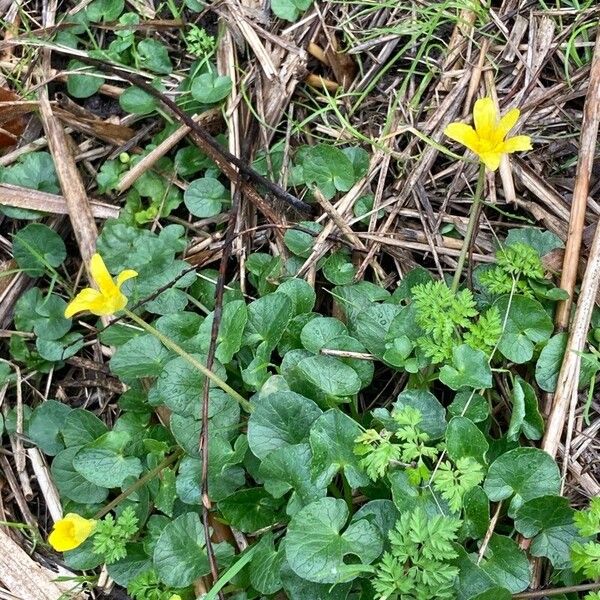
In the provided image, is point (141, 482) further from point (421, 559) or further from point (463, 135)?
point (463, 135)

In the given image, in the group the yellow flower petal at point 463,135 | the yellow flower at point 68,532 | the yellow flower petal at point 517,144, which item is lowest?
the yellow flower at point 68,532

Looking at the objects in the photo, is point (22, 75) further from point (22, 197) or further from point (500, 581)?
point (500, 581)

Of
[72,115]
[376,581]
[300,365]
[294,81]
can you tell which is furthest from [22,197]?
[376,581]

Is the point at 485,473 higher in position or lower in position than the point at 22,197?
lower

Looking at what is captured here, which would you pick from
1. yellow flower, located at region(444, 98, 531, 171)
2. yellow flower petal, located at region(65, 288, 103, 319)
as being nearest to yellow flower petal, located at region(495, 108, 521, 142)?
yellow flower, located at region(444, 98, 531, 171)

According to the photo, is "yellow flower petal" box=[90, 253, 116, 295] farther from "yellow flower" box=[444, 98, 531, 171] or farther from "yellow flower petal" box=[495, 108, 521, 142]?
"yellow flower petal" box=[495, 108, 521, 142]

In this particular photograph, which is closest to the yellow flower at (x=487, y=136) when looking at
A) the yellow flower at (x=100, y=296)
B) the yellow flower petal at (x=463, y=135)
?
the yellow flower petal at (x=463, y=135)

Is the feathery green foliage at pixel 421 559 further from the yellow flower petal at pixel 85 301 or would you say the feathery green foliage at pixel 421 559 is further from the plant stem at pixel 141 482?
the yellow flower petal at pixel 85 301
